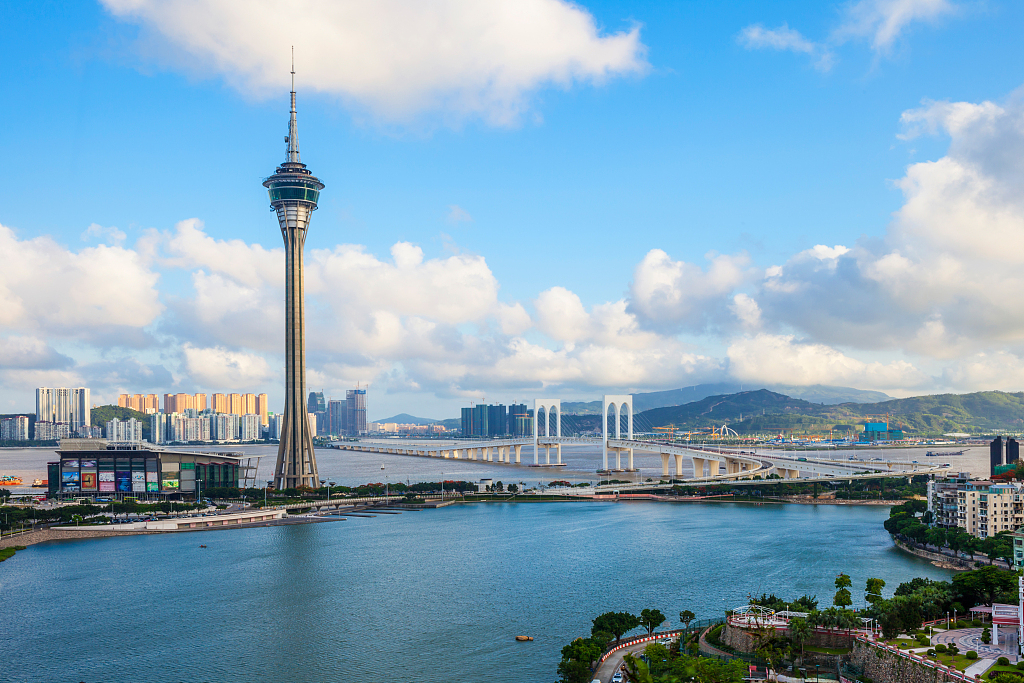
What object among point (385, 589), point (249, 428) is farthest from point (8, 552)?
point (249, 428)

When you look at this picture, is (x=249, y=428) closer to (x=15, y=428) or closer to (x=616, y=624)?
(x=15, y=428)

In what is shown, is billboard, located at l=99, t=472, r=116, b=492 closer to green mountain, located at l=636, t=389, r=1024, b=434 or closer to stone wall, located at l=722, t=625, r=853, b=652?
stone wall, located at l=722, t=625, r=853, b=652

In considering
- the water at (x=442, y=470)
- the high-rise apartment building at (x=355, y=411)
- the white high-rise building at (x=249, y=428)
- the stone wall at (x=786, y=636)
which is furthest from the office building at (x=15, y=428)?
the stone wall at (x=786, y=636)

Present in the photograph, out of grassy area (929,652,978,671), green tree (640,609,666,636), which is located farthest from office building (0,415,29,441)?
grassy area (929,652,978,671)

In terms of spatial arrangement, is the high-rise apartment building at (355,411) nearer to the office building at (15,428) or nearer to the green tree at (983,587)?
the office building at (15,428)

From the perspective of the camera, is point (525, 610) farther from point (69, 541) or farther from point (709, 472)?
point (709, 472)

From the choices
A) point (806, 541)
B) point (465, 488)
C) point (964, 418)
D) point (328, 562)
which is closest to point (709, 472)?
point (465, 488)
